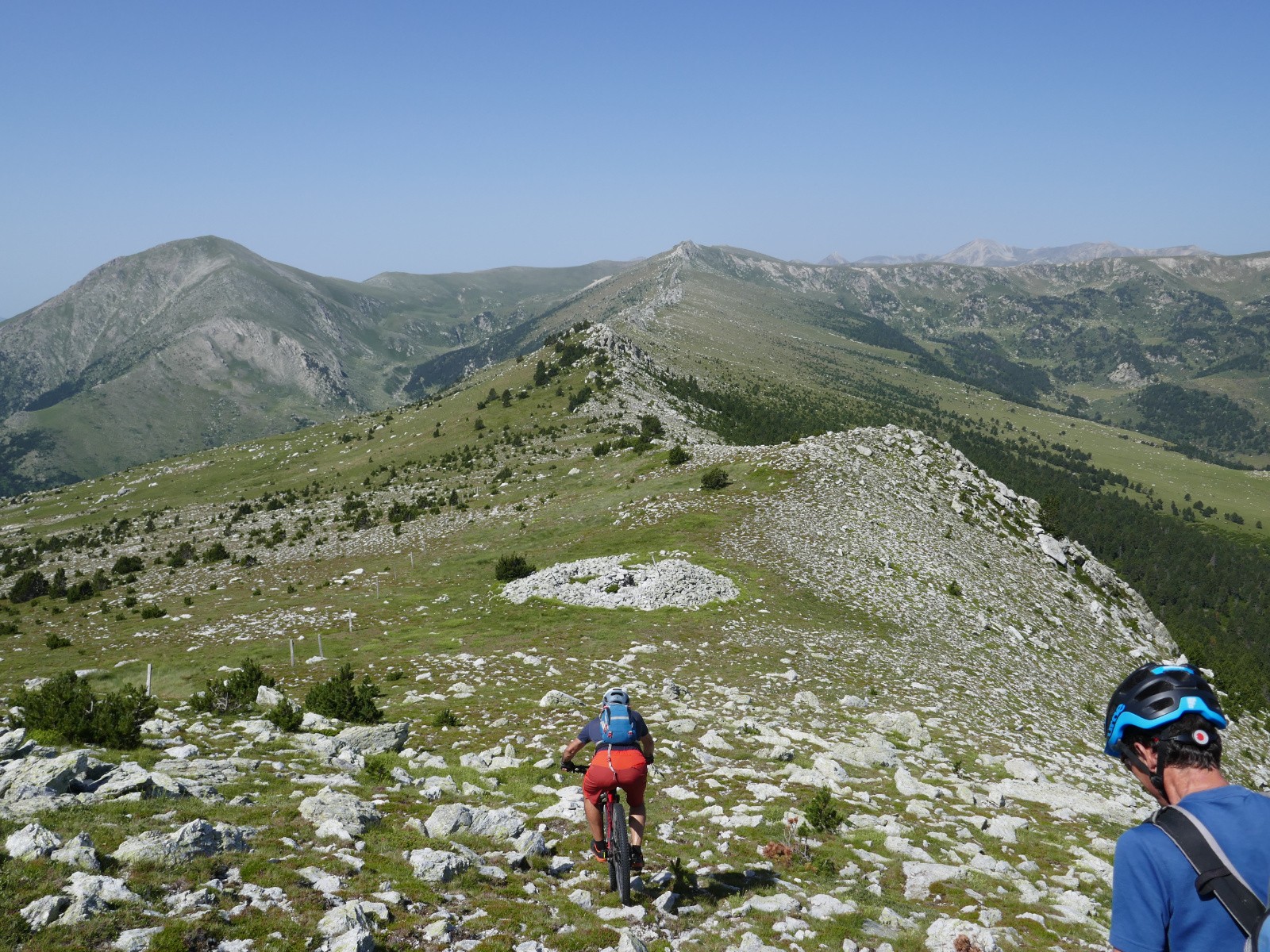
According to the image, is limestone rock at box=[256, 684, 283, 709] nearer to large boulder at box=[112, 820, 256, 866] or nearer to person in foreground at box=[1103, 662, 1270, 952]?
large boulder at box=[112, 820, 256, 866]

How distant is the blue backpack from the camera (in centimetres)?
1030

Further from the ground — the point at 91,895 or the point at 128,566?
the point at 91,895

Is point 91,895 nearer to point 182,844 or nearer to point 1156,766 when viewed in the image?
point 182,844

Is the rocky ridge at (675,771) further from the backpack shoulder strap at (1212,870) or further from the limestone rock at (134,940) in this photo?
the backpack shoulder strap at (1212,870)

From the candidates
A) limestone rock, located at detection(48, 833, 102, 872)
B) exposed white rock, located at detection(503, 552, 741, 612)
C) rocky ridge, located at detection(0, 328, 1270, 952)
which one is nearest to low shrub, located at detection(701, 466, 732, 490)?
rocky ridge, located at detection(0, 328, 1270, 952)

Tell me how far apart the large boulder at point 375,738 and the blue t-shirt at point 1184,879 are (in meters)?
16.2

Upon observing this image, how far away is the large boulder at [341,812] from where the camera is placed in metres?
10.7

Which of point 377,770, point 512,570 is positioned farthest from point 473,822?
point 512,570

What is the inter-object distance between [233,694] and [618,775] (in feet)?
53.1

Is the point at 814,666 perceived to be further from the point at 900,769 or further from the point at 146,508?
the point at 146,508

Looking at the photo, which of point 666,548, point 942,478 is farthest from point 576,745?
point 942,478

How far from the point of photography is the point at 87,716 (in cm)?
1428

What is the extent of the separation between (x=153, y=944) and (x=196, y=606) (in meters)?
43.1

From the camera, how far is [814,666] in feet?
84.6
